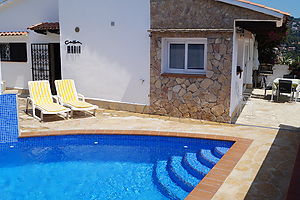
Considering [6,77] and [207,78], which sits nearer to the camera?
[207,78]

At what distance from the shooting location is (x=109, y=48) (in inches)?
614

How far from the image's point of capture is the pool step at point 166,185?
8.26 meters

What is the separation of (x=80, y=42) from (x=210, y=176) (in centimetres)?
1088

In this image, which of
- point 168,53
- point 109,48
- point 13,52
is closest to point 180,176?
point 168,53

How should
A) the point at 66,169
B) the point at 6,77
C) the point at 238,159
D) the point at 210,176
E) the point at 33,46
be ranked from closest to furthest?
the point at 210,176 → the point at 238,159 → the point at 66,169 → the point at 33,46 → the point at 6,77

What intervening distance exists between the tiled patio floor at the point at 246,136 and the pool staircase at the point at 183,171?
107 centimetres

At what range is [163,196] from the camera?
8.29 meters

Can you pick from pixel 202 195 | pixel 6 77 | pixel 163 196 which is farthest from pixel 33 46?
pixel 202 195

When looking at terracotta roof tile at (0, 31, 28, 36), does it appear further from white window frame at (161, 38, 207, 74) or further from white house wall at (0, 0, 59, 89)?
white window frame at (161, 38, 207, 74)

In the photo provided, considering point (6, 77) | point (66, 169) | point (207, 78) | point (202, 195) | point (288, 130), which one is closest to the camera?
point (202, 195)

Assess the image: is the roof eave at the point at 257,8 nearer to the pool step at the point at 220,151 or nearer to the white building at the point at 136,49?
the white building at the point at 136,49

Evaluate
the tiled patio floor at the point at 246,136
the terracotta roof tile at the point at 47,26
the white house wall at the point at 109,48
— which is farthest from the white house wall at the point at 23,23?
the tiled patio floor at the point at 246,136

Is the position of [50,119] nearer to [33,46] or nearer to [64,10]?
[64,10]

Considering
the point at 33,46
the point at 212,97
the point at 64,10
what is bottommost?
the point at 212,97
